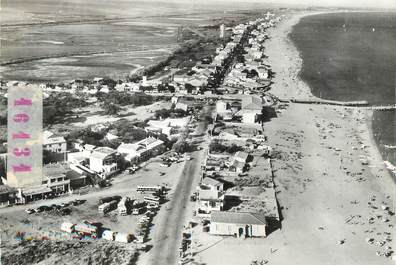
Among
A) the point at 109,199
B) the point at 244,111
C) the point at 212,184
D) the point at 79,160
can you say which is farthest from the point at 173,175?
the point at 244,111

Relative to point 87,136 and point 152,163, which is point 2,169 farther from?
point 152,163

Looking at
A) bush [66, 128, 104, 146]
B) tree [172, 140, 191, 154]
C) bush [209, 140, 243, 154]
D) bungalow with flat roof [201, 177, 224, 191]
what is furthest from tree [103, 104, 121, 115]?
bungalow with flat roof [201, 177, 224, 191]

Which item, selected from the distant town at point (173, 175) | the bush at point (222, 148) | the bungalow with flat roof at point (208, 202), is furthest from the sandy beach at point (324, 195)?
the bush at point (222, 148)

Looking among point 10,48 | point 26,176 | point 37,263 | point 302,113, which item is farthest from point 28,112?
point 10,48

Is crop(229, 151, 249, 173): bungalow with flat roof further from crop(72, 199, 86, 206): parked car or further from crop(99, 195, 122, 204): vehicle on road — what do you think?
crop(72, 199, 86, 206): parked car

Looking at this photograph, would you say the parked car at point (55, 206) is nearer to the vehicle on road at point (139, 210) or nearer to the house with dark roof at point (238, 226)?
the vehicle on road at point (139, 210)

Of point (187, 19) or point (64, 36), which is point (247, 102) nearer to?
point (64, 36)
